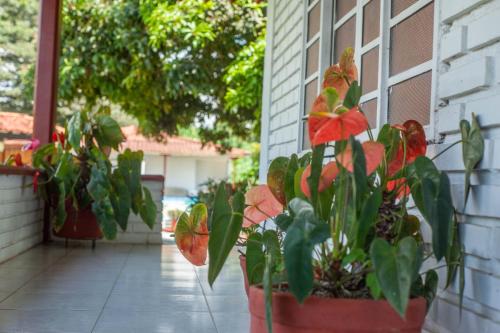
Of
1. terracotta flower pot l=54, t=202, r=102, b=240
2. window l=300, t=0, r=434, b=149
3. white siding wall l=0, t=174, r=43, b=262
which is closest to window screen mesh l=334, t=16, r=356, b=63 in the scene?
window l=300, t=0, r=434, b=149

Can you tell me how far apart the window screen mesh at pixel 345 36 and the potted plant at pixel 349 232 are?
1333 mm

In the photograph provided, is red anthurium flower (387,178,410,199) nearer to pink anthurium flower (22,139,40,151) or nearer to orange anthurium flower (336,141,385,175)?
orange anthurium flower (336,141,385,175)

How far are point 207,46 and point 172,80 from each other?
0.73 m

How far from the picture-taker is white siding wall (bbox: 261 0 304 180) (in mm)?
4492

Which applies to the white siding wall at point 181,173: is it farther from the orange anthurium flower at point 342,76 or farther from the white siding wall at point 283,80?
the orange anthurium flower at point 342,76

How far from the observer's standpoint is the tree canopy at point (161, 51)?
8961mm

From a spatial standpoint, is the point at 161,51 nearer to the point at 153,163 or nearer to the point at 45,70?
the point at 45,70

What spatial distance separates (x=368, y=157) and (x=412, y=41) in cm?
94

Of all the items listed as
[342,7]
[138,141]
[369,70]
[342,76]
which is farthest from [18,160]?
[138,141]

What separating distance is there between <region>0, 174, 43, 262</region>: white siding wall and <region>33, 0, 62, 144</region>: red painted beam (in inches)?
23.6

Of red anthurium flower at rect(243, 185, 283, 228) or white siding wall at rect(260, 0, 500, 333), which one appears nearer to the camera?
white siding wall at rect(260, 0, 500, 333)

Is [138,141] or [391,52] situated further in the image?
[138,141]

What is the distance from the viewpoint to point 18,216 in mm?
4836

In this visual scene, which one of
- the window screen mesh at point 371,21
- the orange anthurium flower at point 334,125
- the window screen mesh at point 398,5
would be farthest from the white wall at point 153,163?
the orange anthurium flower at point 334,125
